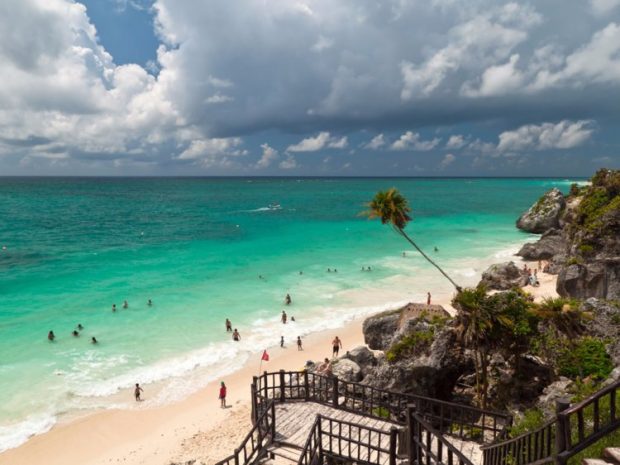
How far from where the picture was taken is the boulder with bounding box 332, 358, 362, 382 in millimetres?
19312

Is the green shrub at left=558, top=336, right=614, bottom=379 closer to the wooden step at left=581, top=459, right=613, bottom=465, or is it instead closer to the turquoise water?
the wooden step at left=581, top=459, right=613, bottom=465

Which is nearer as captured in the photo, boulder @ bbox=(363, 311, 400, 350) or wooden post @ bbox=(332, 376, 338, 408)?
wooden post @ bbox=(332, 376, 338, 408)

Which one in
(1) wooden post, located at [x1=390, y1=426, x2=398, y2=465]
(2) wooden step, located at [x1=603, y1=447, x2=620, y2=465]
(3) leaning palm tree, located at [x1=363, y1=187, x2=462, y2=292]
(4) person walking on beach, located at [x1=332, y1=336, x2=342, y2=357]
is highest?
(3) leaning palm tree, located at [x1=363, y1=187, x2=462, y2=292]

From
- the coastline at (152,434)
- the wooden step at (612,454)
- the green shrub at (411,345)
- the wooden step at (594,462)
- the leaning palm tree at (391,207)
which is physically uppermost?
the leaning palm tree at (391,207)

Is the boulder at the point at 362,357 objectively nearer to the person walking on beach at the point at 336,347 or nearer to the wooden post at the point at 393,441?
the person walking on beach at the point at 336,347

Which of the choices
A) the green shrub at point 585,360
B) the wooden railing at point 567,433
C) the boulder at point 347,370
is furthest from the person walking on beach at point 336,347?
the wooden railing at point 567,433

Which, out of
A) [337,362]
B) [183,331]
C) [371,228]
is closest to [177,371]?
[183,331]

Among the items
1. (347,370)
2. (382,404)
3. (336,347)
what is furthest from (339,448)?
(336,347)

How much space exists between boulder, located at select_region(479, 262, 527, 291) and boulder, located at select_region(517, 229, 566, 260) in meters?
13.3

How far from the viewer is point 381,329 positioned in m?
26.3

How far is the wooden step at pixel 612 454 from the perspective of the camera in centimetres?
617

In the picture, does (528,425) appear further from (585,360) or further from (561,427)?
(585,360)

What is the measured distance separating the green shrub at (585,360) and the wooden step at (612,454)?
10.8 m

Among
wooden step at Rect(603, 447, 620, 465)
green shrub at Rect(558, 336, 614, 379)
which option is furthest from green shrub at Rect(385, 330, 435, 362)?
wooden step at Rect(603, 447, 620, 465)
